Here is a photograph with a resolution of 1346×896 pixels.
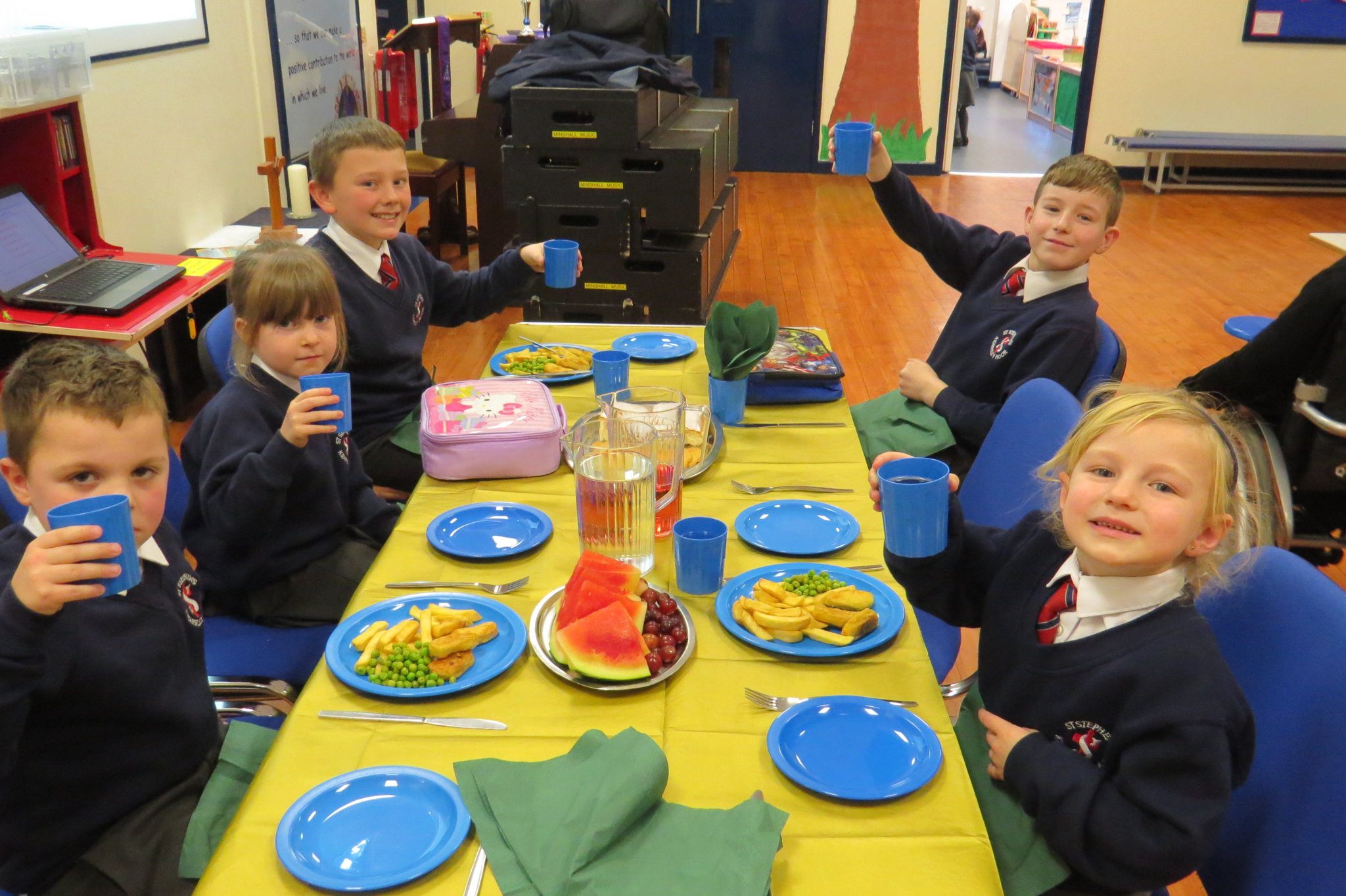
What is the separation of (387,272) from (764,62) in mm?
6702

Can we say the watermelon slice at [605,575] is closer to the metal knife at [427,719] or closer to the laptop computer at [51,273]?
the metal knife at [427,719]

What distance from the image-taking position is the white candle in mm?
4398

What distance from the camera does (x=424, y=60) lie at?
8.09m

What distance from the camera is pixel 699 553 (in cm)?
150

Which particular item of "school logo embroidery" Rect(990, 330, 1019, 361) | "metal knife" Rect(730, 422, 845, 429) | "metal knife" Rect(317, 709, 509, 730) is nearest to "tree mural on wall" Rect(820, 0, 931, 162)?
"school logo embroidery" Rect(990, 330, 1019, 361)

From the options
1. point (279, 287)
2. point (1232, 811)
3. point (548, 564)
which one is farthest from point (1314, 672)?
point (279, 287)

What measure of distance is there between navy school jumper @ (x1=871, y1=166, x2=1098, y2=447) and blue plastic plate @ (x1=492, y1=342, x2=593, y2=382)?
2.70 ft

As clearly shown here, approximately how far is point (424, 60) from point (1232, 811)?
8029 millimetres

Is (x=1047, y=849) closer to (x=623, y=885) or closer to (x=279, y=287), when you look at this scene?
(x=623, y=885)

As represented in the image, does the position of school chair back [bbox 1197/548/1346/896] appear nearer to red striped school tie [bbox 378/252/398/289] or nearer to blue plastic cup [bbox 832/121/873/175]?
blue plastic cup [bbox 832/121/873/175]

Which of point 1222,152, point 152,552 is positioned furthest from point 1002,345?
point 1222,152

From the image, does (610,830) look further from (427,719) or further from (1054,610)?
(1054,610)

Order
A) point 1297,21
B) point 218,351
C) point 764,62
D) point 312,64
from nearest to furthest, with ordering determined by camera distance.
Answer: point 218,351 < point 312,64 < point 1297,21 < point 764,62

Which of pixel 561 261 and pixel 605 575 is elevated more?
pixel 561 261
